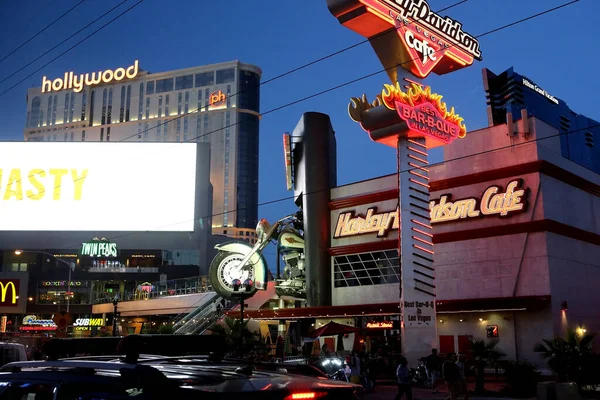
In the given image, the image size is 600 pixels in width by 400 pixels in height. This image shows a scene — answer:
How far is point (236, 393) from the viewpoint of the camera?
3311 mm

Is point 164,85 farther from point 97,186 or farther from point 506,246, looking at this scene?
point 506,246

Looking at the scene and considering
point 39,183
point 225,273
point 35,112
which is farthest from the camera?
point 35,112

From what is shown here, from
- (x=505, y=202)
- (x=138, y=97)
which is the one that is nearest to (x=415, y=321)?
(x=505, y=202)

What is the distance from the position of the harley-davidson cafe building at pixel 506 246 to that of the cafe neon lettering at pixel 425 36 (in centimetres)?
400

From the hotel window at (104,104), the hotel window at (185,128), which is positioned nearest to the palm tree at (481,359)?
the hotel window at (185,128)

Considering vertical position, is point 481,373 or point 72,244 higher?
point 72,244

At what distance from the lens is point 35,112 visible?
17050 cm

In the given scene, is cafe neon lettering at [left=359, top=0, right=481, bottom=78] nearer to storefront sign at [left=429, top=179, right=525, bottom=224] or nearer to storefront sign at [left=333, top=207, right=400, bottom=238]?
storefront sign at [left=429, top=179, right=525, bottom=224]

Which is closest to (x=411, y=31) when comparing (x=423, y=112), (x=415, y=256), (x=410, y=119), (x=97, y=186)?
(x=423, y=112)

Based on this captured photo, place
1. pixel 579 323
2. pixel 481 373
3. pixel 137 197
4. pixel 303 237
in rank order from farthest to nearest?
pixel 137 197 < pixel 303 237 < pixel 579 323 < pixel 481 373

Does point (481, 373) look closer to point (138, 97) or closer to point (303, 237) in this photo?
point (303, 237)

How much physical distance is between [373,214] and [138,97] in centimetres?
13672

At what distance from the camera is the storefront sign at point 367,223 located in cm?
3559

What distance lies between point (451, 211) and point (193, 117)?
132947mm
